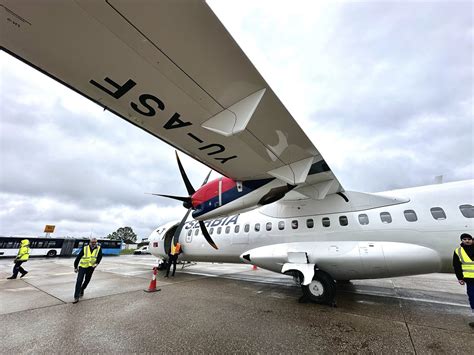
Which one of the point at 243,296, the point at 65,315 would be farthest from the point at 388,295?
the point at 65,315

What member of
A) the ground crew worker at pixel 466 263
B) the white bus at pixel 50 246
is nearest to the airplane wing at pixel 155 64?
the ground crew worker at pixel 466 263

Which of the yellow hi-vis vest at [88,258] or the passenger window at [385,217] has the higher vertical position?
the passenger window at [385,217]

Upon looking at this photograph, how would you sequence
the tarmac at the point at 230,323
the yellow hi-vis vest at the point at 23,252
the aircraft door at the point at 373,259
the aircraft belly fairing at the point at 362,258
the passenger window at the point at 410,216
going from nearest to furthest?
the tarmac at the point at 230,323
the aircraft belly fairing at the point at 362,258
the aircraft door at the point at 373,259
the passenger window at the point at 410,216
the yellow hi-vis vest at the point at 23,252

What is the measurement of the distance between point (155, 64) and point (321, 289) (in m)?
5.65

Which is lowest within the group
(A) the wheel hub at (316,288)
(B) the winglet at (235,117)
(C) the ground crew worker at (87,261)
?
(A) the wheel hub at (316,288)

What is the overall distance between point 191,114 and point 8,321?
16.7ft

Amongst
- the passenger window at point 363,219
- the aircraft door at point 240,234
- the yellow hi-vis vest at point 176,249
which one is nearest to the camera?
the passenger window at point 363,219

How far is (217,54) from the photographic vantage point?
6.94 feet

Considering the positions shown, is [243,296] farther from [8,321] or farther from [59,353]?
[8,321]

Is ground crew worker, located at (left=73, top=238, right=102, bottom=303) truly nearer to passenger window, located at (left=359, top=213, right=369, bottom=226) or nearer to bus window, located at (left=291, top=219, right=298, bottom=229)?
bus window, located at (left=291, top=219, right=298, bottom=229)

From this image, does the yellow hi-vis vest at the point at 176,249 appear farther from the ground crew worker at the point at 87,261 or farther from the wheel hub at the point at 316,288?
the wheel hub at the point at 316,288

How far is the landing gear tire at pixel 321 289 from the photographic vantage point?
5039mm

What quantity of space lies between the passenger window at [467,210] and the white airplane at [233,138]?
0.7 inches

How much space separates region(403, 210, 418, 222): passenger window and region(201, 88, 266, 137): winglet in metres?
4.84
